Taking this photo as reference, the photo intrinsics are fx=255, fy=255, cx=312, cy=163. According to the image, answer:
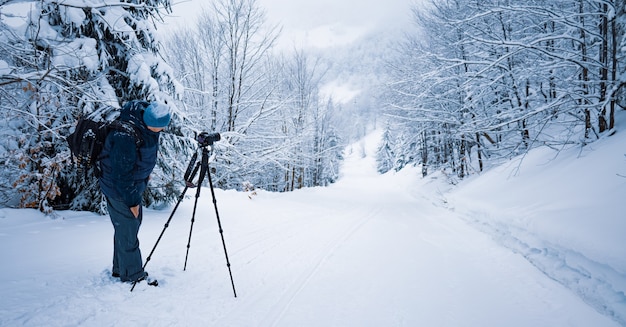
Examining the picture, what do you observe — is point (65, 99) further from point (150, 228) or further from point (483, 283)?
point (483, 283)

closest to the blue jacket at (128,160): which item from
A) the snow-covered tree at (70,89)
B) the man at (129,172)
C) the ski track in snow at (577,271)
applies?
the man at (129,172)

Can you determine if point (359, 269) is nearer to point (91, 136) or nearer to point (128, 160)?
point (128, 160)

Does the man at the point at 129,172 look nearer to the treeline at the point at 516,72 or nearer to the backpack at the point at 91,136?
the backpack at the point at 91,136

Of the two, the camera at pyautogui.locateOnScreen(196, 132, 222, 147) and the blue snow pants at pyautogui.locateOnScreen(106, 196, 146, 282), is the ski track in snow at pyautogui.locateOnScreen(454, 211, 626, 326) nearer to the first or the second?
the camera at pyautogui.locateOnScreen(196, 132, 222, 147)

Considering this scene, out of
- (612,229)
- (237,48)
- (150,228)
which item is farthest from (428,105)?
(150,228)

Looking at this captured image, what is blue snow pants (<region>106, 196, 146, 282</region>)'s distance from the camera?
2773 millimetres

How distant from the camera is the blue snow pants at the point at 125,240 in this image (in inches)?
109

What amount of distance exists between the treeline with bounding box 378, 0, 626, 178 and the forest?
6cm

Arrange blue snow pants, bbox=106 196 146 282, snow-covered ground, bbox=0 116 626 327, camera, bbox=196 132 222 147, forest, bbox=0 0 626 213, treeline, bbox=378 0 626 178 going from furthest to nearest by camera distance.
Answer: treeline, bbox=378 0 626 178
forest, bbox=0 0 626 213
camera, bbox=196 132 222 147
blue snow pants, bbox=106 196 146 282
snow-covered ground, bbox=0 116 626 327

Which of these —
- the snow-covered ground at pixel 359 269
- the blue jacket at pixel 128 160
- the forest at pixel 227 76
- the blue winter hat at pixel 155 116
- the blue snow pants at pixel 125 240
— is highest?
the forest at pixel 227 76

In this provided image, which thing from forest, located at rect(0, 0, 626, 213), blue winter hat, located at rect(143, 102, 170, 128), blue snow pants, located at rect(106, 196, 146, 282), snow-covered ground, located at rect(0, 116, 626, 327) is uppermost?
forest, located at rect(0, 0, 626, 213)

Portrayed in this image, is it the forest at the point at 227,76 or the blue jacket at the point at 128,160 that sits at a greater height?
the forest at the point at 227,76

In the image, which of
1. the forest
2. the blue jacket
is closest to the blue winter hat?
the blue jacket

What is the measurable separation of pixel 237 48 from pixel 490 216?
11081 mm
